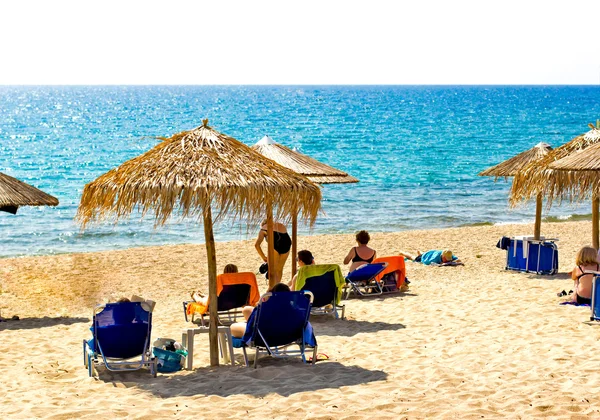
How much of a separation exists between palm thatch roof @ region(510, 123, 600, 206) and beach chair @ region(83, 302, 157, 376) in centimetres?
638

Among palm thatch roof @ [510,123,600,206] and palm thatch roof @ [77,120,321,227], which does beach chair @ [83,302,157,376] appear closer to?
palm thatch roof @ [77,120,321,227]

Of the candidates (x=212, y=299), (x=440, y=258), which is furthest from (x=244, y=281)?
(x=440, y=258)

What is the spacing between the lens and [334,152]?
50.4 metres

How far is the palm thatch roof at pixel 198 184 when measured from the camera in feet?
21.1

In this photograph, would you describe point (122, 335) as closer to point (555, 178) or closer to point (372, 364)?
point (372, 364)

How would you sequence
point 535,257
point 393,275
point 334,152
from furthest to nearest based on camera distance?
point 334,152, point 535,257, point 393,275

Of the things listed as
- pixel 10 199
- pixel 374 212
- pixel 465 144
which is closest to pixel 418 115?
pixel 465 144

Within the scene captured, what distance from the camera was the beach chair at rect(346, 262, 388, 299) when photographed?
10383mm

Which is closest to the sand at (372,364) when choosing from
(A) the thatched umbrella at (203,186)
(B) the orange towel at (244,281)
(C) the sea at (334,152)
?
(B) the orange towel at (244,281)

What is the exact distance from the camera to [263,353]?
735 cm

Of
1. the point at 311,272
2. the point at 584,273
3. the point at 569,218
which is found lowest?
the point at 311,272

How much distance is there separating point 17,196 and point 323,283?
3764mm

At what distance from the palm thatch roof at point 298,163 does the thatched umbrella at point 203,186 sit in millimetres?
3064

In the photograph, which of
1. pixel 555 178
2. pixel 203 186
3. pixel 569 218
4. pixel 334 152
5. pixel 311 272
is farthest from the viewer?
pixel 334 152
